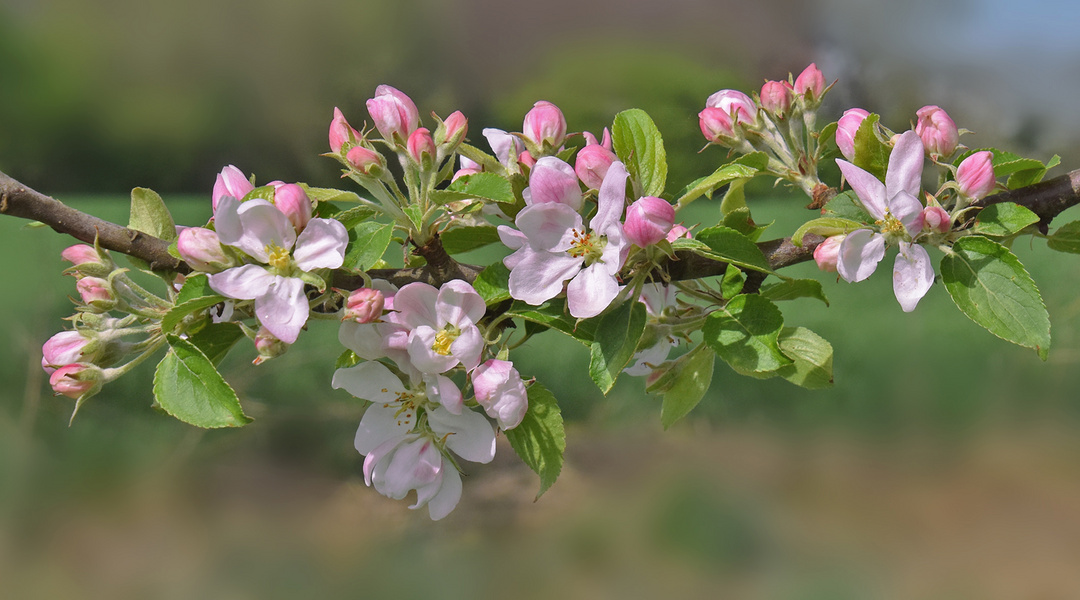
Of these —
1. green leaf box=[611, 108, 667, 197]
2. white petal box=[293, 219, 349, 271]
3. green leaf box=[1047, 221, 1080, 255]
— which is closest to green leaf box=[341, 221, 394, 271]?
white petal box=[293, 219, 349, 271]

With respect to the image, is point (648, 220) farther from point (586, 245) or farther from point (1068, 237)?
point (1068, 237)

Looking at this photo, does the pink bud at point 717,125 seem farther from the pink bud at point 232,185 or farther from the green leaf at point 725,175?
the pink bud at point 232,185

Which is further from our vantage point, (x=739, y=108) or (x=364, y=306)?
(x=739, y=108)

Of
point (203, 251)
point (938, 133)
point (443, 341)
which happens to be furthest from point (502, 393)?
point (938, 133)

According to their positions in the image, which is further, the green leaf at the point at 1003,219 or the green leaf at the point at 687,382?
the green leaf at the point at 687,382

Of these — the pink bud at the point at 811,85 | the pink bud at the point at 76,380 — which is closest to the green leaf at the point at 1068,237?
the pink bud at the point at 811,85

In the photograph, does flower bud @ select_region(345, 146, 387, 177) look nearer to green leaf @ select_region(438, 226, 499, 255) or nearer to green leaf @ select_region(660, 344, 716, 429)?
green leaf @ select_region(438, 226, 499, 255)
